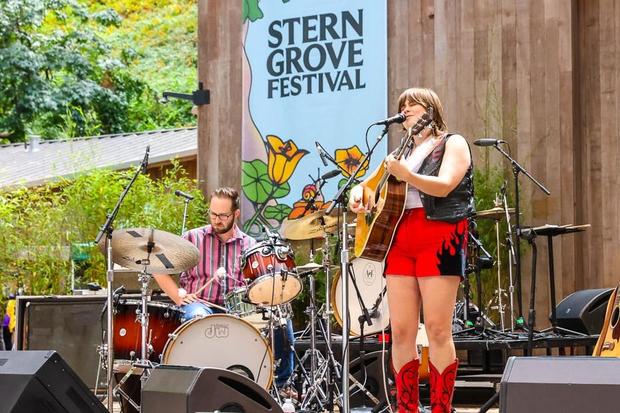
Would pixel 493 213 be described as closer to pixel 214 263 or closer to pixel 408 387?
pixel 214 263

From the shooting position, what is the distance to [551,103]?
923 centimetres

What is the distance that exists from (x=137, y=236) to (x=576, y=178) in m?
4.02

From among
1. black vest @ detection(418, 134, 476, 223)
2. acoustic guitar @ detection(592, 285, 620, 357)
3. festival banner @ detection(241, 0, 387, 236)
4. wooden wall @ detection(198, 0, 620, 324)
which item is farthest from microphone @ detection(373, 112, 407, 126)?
festival banner @ detection(241, 0, 387, 236)

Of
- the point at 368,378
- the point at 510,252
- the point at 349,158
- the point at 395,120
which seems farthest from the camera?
the point at 349,158

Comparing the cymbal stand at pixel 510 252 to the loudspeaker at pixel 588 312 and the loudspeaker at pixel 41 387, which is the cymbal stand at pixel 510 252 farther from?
the loudspeaker at pixel 41 387

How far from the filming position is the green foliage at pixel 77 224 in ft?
35.6

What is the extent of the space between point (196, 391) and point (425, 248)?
1305 millimetres

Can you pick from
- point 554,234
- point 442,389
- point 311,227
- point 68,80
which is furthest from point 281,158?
point 68,80

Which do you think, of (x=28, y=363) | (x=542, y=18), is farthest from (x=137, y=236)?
(x=542, y=18)

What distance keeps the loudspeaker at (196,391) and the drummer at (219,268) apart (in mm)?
1904

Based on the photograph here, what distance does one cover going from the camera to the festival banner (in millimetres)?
10289

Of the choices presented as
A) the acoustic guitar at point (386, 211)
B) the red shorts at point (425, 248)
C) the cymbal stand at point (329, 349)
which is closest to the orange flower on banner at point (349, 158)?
the cymbal stand at point (329, 349)

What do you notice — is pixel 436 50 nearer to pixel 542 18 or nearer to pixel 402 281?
pixel 542 18

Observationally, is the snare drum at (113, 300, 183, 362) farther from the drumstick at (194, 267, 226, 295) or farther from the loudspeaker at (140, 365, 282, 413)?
the loudspeaker at (140, 365, 282, 413)
